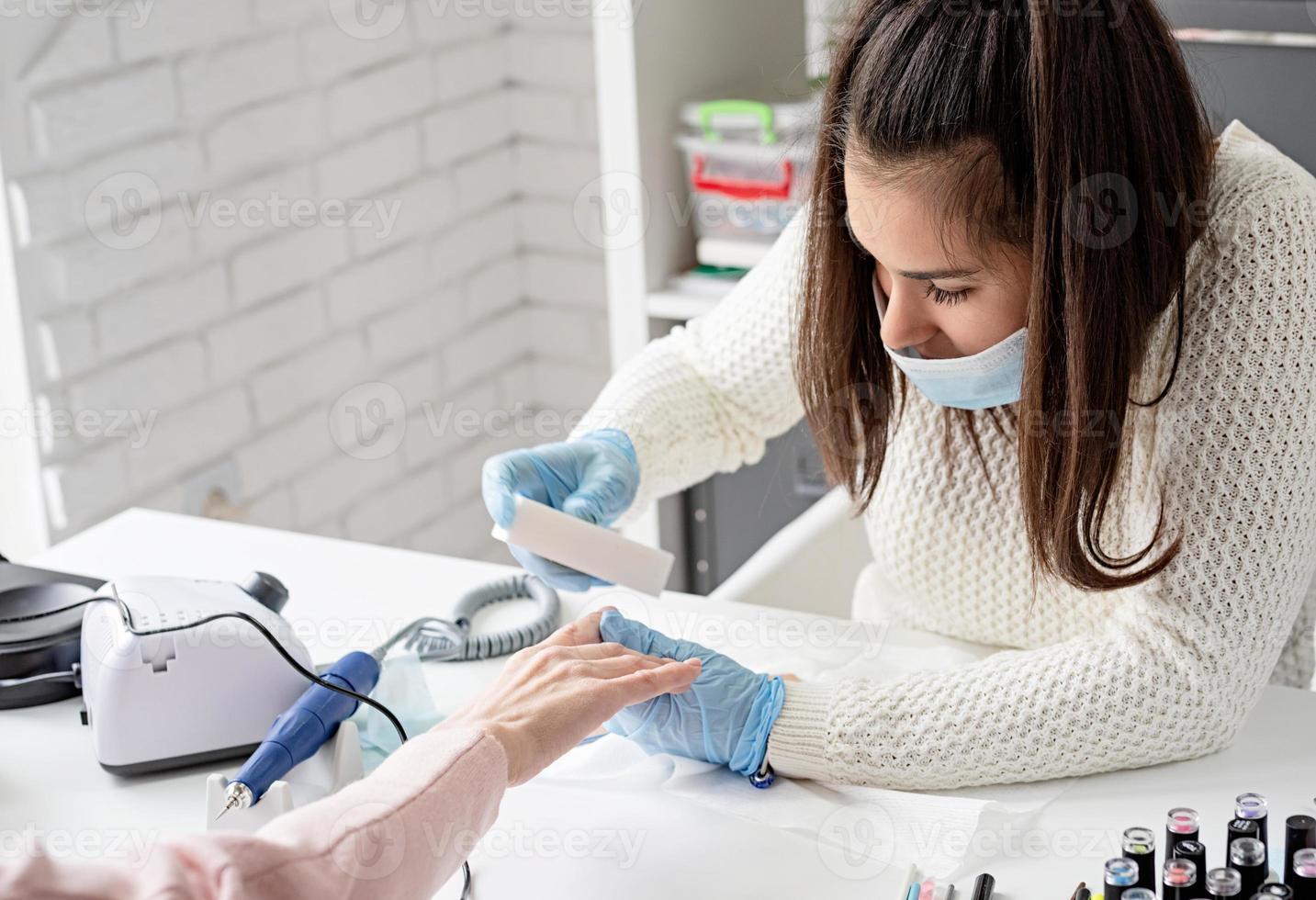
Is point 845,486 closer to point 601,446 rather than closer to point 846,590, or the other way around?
point 601,446

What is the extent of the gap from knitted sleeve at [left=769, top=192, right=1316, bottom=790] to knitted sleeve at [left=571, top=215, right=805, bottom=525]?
1.30 feet

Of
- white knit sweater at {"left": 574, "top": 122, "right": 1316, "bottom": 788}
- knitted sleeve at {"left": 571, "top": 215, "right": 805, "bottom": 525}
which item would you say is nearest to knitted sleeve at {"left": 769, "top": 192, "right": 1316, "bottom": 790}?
white knit sweater at {"left": 574, "top": 122, "right": 1316, "bottom": 788}

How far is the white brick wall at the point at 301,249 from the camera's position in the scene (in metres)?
1.87

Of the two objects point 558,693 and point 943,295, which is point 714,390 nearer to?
point 943,295

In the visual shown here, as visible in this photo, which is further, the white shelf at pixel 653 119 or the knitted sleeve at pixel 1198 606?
the white shelf at pixel 653 119

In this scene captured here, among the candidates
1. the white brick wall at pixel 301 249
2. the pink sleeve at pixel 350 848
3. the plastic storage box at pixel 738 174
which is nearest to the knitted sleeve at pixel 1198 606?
the pink sleeve at pixel 350 848

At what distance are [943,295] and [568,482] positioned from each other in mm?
389

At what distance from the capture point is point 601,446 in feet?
4.23

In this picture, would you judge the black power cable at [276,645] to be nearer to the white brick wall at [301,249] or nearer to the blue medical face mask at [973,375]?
the blue medical face mask at [973,375]

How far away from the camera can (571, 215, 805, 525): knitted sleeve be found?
1330 mm

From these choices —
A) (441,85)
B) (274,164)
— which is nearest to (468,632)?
(274,164)

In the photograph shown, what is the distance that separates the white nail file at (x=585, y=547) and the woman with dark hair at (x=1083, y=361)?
0.09 meters

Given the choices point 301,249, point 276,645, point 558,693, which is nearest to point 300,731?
point 276,645

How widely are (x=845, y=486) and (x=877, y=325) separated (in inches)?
6.0
